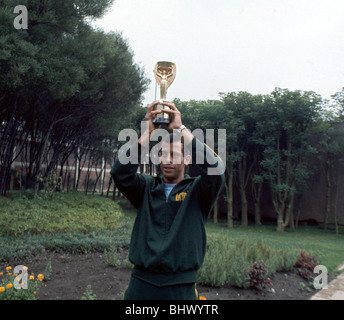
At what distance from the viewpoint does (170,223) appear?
2070 mm

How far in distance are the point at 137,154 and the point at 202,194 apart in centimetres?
53

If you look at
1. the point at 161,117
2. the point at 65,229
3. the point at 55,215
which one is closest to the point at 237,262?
the point at 161,117

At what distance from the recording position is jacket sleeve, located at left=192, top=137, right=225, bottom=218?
200cm

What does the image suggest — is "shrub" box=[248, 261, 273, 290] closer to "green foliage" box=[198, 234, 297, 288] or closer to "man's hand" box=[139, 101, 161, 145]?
"green foliage" box=[198, 234, 297, 288]

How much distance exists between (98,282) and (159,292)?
10.6 feet

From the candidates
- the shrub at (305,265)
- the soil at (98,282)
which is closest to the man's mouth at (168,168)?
the soil at (98,282)

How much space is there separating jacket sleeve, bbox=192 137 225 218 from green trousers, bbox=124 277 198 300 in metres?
0.60

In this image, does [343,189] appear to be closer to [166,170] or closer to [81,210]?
[81,210]

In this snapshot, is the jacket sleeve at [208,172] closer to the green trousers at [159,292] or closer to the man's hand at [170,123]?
the man's hand at [170,123]

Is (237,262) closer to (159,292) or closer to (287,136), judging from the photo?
(159,292)

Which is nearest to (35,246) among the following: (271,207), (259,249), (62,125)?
(259,249)

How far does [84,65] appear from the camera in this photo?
919cm

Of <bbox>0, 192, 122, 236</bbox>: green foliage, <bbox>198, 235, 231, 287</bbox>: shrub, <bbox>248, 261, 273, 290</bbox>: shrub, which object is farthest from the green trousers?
<bbox>0, 192, 122, 236</bbox>: green foliage

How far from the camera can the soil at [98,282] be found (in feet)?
14.2
